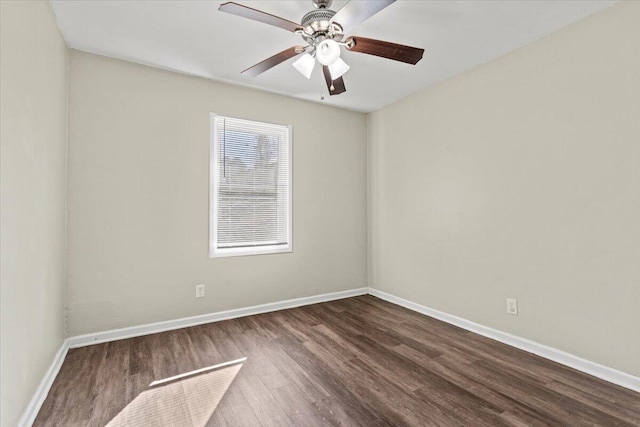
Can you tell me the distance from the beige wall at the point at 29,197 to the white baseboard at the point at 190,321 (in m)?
0.35

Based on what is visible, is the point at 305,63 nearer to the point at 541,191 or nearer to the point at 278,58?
the point at 278,58

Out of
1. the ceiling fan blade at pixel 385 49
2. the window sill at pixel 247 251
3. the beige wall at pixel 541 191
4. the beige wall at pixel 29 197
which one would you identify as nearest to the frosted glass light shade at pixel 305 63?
the ceiling fan blade at pixel 385 49

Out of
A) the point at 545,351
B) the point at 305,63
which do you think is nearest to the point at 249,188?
the point at 305,63

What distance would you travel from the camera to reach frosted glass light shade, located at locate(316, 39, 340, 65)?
1.89 metres

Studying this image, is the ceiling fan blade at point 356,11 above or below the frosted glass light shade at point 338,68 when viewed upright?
above

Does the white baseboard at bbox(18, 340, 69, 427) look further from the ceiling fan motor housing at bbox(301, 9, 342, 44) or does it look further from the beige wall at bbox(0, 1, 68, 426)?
the ceiling fan motor housing at bbox(301, 9, 342, 44)

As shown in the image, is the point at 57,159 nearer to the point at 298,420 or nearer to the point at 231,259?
the point at 231,259

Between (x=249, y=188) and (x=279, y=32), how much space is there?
1.68 m

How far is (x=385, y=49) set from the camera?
190 cm

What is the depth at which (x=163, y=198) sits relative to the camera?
304 cm

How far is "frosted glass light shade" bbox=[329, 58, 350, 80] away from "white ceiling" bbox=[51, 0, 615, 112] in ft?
1.38

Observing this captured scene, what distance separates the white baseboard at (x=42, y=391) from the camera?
170 cm

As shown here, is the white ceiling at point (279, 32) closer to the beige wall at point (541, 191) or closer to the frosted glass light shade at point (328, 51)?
the beige wall at point (541, 191)

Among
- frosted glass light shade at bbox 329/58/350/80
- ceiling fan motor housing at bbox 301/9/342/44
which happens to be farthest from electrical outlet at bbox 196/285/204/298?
ceiling fan motor housing at bbox 301/9/342/44
